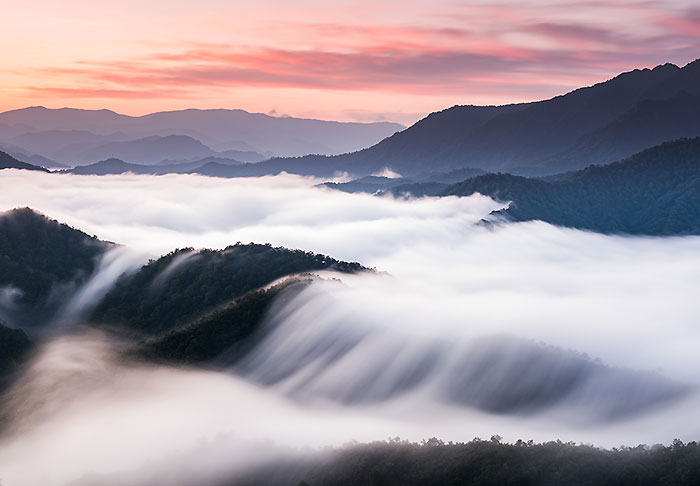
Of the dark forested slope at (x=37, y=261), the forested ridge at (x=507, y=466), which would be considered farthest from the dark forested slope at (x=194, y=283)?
the forested ridge at (x=507, y=466)

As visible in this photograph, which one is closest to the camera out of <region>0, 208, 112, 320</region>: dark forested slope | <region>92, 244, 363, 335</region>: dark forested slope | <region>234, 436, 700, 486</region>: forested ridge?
<region>234, 436, 700, 486</region>: forested ridge

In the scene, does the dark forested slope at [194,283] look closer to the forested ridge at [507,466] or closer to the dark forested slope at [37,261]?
the dark forested slope at [37,261]

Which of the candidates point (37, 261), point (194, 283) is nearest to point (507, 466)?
point (194, 283)

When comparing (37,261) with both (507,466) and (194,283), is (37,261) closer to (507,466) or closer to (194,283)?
(194,283)

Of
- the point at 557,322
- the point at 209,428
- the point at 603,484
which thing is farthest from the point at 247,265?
the point at 603,484

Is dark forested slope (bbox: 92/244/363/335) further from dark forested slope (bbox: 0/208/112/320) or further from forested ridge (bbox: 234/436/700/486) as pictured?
forested ridge (bbox: 234/436/700/486)

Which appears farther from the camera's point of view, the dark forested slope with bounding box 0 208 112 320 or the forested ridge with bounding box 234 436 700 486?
the dark forested slope with bounding box 0 208 112 320

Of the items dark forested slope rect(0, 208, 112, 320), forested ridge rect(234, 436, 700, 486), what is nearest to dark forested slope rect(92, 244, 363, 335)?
dark forested slope rect(0, 208, 112, 320)

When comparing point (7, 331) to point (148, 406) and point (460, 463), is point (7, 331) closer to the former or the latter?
point (148, 406)

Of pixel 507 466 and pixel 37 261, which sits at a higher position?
pixel 37 261

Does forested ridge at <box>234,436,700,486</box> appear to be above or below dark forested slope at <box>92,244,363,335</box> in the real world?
below

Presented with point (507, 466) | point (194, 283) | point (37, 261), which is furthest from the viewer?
point (37, 261)
